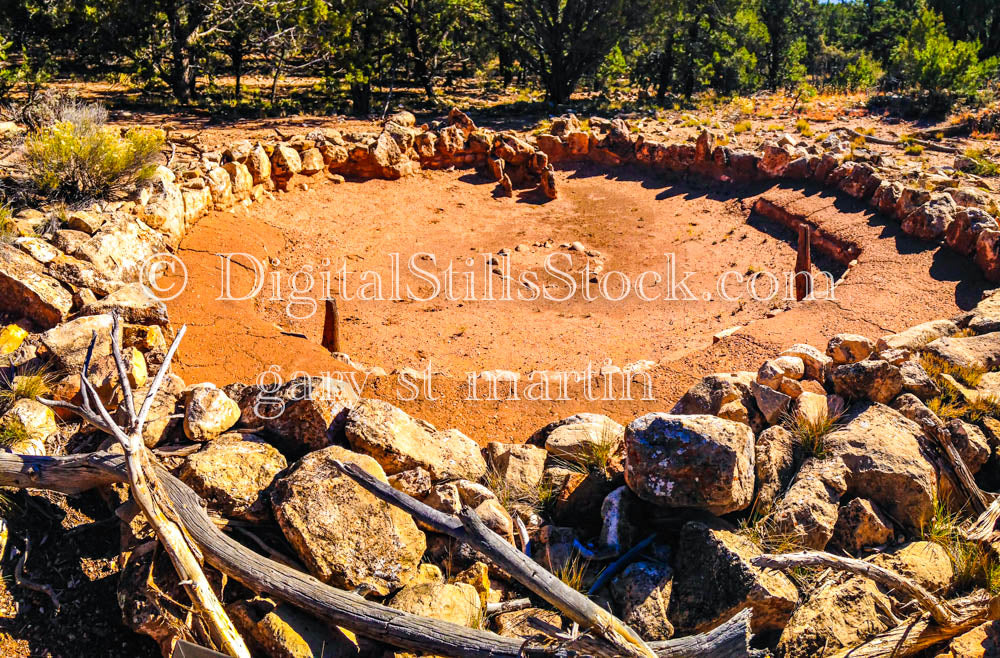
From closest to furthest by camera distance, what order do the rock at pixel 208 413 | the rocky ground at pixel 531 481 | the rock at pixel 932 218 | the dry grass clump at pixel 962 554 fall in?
the rocky ground at pixel 531 481 → the dry grass clump at pixel 962 554 → the rock at pixel 208 413 → the rock at pixel 932 218

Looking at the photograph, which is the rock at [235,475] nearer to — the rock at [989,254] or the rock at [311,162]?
the rock at [989,254]

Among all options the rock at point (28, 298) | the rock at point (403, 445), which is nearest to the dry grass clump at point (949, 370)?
the rock at point (403, 445)

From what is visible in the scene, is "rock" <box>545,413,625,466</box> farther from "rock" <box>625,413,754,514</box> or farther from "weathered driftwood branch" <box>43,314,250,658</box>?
"weathered driftwood branch" <box>43,314,250,658</box>

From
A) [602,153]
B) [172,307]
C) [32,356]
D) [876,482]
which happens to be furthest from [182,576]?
[602,153]

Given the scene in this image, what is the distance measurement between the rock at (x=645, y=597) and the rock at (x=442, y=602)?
0.86 metres

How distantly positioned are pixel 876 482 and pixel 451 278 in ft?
27.9

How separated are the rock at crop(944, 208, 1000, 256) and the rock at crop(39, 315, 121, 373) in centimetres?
1121

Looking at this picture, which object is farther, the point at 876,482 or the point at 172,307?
the point at 172,307

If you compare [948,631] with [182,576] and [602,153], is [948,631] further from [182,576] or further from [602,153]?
[602,153]

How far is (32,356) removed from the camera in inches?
256

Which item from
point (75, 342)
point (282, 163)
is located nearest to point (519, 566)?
point (75, 342)

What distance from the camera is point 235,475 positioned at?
473 cm

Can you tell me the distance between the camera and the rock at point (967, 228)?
1041cm

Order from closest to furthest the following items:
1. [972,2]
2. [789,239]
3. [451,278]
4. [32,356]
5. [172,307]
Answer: [32,356]
[172,307]
[451,278]
[789,239]
[972,2]
